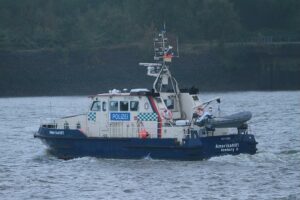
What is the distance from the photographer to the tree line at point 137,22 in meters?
107

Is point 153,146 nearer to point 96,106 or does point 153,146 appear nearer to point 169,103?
point 169,103

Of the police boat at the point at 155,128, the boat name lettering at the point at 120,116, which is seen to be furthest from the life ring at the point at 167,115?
the boat name lettering at the point at 120,116

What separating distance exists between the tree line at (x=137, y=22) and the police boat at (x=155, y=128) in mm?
60445

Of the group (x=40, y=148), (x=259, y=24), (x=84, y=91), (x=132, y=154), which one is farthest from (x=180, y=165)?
(x=259, y=24)

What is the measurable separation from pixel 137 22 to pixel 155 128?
72.3 metres

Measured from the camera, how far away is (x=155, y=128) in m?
41.6

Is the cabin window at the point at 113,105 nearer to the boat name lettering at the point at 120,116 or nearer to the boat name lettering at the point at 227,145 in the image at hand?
the boat name lettering at the point at 120,116

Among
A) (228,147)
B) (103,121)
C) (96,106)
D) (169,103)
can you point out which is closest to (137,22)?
(96,106)

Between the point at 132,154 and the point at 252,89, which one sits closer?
the point at 132,154

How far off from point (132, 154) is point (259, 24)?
81.4m

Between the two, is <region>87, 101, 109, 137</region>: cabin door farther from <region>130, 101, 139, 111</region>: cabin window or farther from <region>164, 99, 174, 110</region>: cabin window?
<region>164, 99, 174, 110</region>: cabin window

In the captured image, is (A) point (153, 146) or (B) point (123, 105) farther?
(B) point (123, 105)

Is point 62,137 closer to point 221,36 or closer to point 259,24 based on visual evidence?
point 221,36

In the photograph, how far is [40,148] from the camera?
48469 mm
